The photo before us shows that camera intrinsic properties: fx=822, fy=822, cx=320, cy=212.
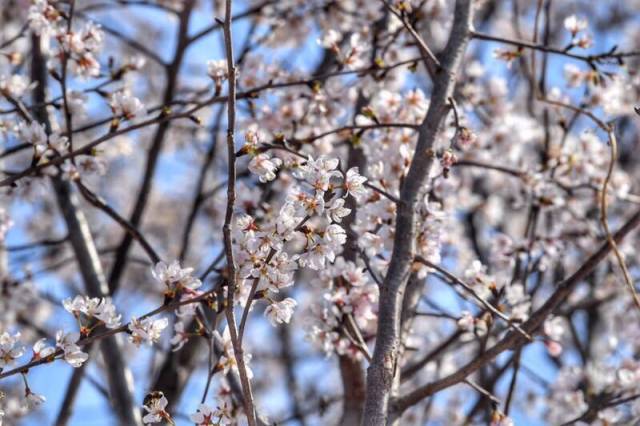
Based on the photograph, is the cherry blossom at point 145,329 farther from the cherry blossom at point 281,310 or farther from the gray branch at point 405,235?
the gray branch at point 405,235

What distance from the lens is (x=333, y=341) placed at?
2.80 meters

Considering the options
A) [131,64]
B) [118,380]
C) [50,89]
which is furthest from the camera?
[50,89]

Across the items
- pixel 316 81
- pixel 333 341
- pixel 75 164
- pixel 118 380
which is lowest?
pixel 333 341

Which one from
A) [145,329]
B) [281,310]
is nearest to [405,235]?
[281,310]

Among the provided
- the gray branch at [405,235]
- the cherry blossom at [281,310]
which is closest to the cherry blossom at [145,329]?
the cherry blossom at [281,310]

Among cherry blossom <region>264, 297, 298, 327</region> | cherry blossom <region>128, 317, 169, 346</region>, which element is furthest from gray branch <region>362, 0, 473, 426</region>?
cherry blossom <region>128, 317, 169, 346</region>

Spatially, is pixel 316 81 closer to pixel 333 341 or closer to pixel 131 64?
pixel 131 64

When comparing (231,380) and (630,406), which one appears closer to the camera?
(231,380)

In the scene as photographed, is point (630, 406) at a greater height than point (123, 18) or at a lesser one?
lesser

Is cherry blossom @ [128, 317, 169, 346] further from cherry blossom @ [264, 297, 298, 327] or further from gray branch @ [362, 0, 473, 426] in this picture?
gray branch @ [362, 0, 473, 426]

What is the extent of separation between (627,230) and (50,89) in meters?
3.28

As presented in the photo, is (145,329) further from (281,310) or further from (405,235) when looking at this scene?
(405,235)

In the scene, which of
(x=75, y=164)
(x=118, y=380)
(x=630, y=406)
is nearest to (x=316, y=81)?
(x=75, y=164)

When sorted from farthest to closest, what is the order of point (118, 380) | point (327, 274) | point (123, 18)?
point (123, 18) < point (118, 380) < point (327, 274)
